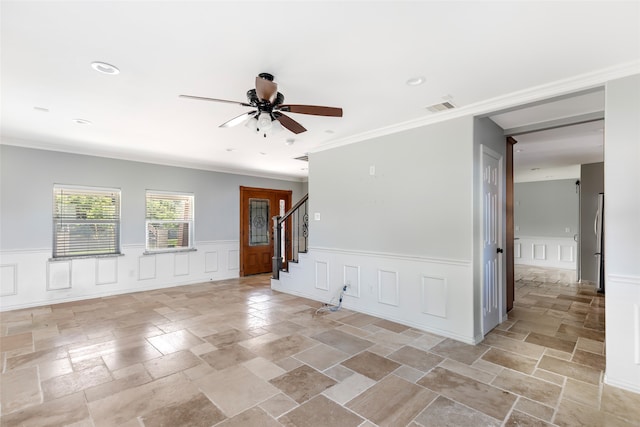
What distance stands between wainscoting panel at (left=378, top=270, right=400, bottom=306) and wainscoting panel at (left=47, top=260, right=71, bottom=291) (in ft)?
16.8

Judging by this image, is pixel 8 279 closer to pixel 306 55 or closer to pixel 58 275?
pixel 58 275

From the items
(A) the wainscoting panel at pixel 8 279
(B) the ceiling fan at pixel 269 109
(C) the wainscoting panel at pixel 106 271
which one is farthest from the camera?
(C) the wainscoting panel at pixel 106 271

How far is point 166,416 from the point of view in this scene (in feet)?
6.85

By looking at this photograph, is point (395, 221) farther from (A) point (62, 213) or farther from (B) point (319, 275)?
(A) point (62, 213)

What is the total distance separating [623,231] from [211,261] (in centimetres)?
665

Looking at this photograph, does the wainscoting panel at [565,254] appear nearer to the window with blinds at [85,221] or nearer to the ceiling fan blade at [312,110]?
the ceiling fan blade at [312,110]

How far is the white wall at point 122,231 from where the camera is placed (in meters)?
4.70

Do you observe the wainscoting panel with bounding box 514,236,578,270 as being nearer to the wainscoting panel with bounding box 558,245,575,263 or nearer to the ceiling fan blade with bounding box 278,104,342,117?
the wainscoting panel with bounding box 558,245,575,263

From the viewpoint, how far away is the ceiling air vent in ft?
10.6

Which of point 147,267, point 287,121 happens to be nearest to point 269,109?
point 287,121

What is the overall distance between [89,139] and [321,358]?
A: 4629 mm

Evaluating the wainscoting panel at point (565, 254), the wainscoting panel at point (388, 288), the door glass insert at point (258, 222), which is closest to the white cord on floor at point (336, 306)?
the wainscoting panel at point (388, 288)

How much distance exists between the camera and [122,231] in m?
5.68

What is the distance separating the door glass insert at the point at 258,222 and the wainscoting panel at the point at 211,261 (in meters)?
0.97
